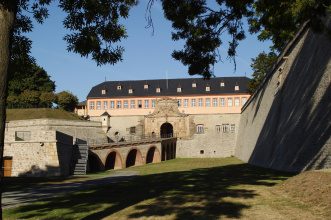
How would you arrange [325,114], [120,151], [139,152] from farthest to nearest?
[139,152]
[120,151]
[325,114]

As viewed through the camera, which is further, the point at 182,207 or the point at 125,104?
the point at 125,104

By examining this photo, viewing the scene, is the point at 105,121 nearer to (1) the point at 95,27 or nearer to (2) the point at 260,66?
(2) the point at 260,66

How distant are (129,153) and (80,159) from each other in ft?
61.0

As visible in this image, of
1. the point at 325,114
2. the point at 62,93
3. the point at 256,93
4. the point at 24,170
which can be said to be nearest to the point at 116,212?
the point at 325,114

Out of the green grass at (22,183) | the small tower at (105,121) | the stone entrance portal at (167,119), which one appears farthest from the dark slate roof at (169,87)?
the green grass at (22,183)

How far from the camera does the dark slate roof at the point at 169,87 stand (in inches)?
2537

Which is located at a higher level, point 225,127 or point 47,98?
point 47,98

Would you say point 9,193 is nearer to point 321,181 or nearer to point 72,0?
point 72,0

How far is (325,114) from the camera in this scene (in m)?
12.3

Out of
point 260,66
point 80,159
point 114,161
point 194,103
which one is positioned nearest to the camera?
point 80,159

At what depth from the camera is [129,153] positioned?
143 feet

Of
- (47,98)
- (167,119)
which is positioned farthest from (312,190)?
(167,119)

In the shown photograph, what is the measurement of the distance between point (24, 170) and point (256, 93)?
71.4ft

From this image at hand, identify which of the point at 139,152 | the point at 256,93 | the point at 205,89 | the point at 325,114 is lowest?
the point at 139,152
